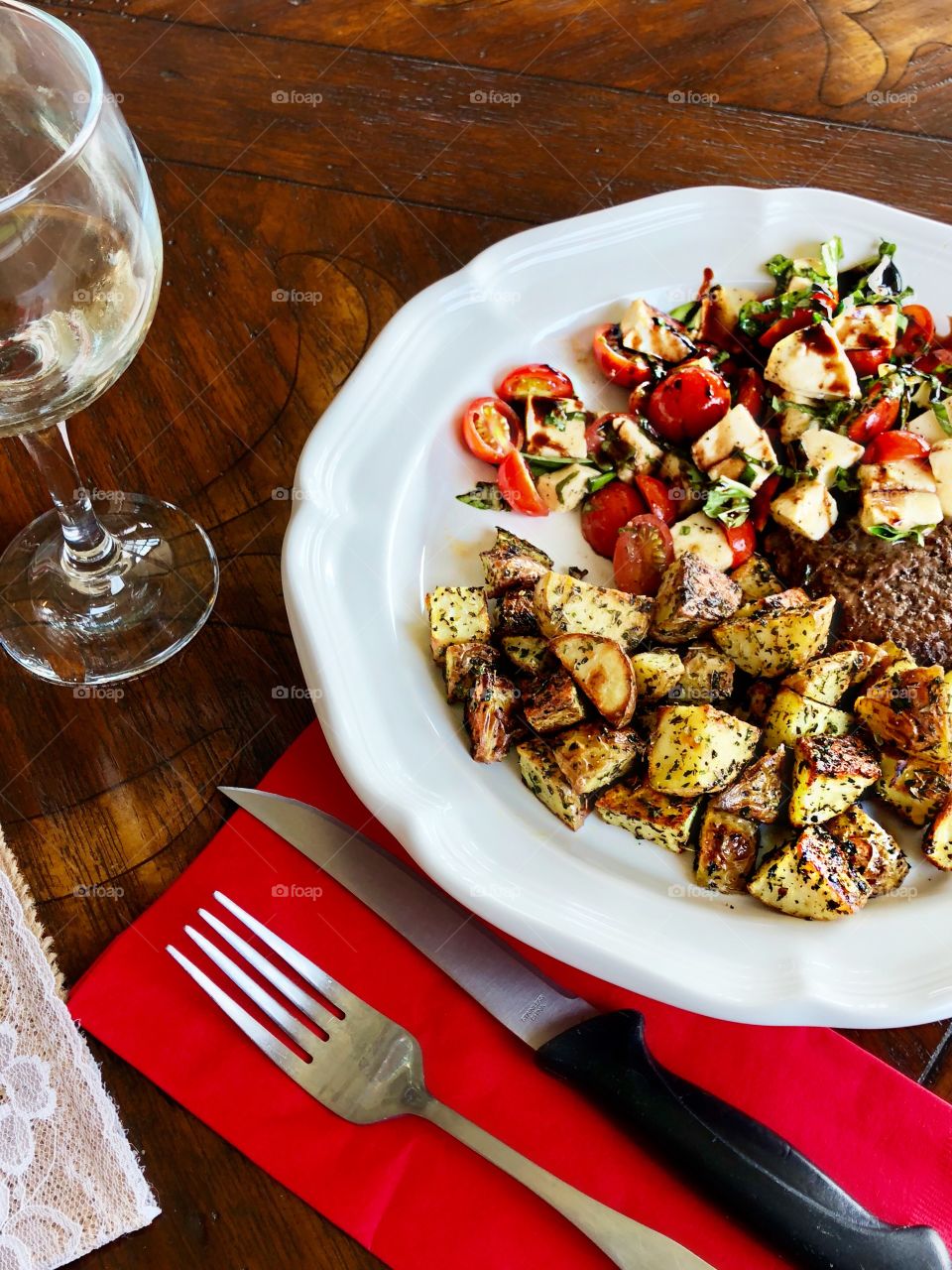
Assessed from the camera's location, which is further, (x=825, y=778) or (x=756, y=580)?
(x=756, y=580)

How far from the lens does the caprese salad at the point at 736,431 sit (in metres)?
1.59

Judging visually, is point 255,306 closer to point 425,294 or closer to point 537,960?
point 425,294

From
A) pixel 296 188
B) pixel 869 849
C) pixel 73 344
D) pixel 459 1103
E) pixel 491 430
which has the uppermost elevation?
pixel 73 344

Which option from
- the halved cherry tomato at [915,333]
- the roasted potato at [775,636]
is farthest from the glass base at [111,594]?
the halved cherry tomato at [915,333]

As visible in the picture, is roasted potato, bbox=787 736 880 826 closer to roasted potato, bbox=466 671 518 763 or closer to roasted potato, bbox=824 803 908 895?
roasted potato, bbox=824 803 908 895

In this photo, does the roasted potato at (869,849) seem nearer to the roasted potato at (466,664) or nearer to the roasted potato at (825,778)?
the roasted potato at (825,778)

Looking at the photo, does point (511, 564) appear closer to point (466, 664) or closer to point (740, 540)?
point (466, 664)

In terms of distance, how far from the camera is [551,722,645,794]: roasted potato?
1359 millimetres

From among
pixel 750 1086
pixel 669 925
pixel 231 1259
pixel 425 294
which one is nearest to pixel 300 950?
pixel 231 1259

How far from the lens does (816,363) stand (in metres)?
1.63

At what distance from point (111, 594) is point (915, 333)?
1.21 meters

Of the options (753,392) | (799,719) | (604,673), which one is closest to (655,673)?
(604,673)

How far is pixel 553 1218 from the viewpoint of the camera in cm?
123

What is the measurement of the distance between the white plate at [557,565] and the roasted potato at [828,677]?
23 cm
